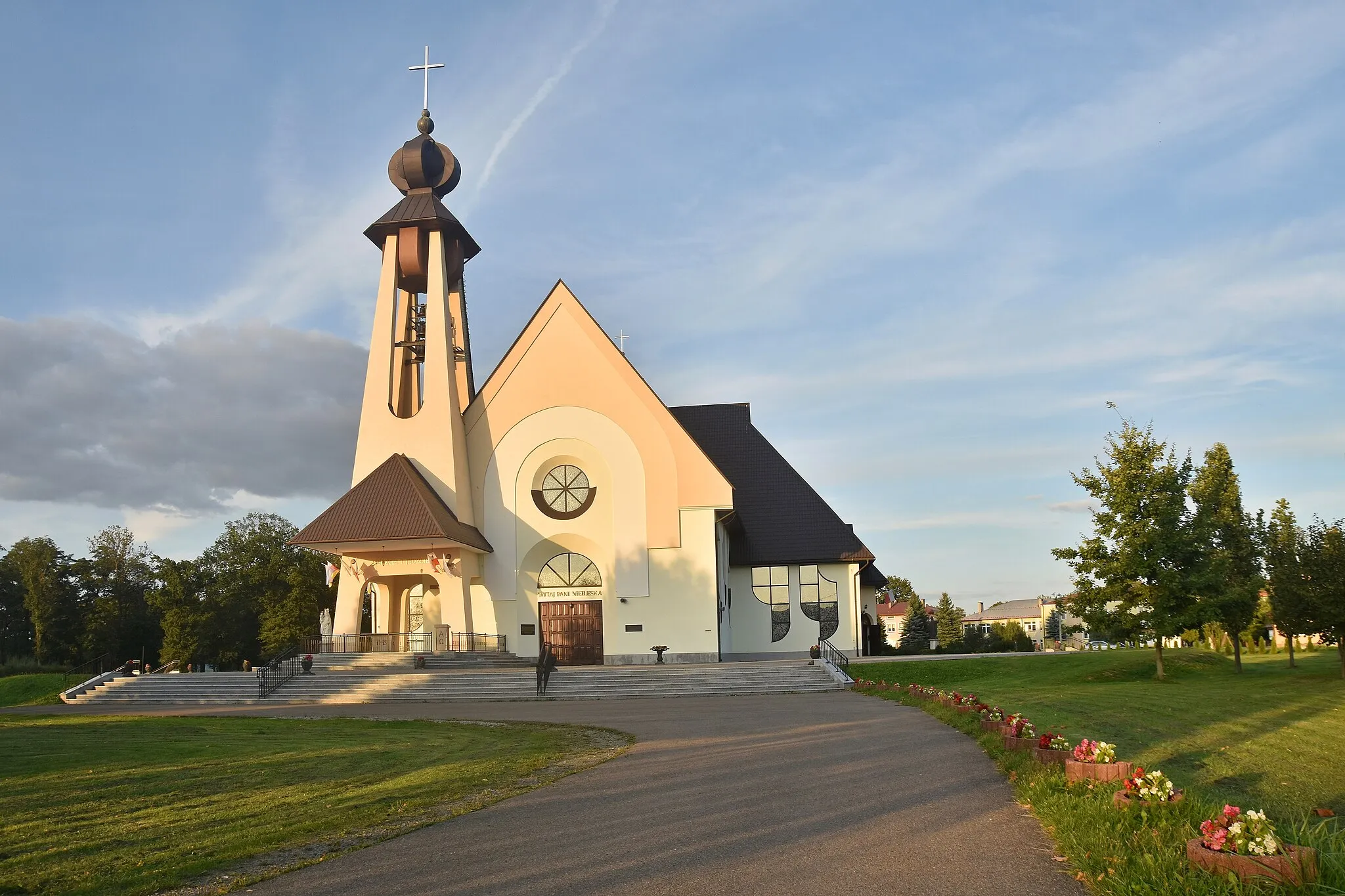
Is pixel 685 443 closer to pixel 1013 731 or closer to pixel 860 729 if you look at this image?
pixel 860 729

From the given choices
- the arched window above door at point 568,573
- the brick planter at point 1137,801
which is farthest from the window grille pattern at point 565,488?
the brick planter at point 1137,801

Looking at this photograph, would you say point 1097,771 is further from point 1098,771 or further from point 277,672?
point 277,672

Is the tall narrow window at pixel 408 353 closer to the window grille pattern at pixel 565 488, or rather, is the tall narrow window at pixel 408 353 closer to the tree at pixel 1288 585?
the window grille pattern at pixel 565 488

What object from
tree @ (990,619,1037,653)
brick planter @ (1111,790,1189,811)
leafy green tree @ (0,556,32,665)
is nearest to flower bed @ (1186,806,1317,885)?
brick planter @ (1111,790,1189,811)

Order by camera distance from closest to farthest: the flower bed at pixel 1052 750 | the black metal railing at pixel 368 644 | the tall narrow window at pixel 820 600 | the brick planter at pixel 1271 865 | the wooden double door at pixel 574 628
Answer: the brick planter at pixel 1271 865, the flower bed at pixel 1052 750, the black metal railing at pixel 368 644, the wooden double door at pixel 574 628, the tall narrow window at pixel 820 600

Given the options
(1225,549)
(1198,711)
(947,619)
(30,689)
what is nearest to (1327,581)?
(1225,549)

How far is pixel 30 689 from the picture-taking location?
3008 centimetres

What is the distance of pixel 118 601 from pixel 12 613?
23.1 ft

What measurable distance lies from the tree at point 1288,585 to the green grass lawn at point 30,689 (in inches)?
1286

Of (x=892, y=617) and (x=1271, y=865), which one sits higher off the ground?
(x=1271, y=865)

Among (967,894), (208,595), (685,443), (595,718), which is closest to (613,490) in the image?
(685,443)

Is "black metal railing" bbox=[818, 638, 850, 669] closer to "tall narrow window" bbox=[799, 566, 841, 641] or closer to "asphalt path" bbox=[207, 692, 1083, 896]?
"tall narrow window" bbox=[799, 566, 841, 641]

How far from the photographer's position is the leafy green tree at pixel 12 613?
63.7 m

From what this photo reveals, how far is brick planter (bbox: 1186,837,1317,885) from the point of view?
499cm
